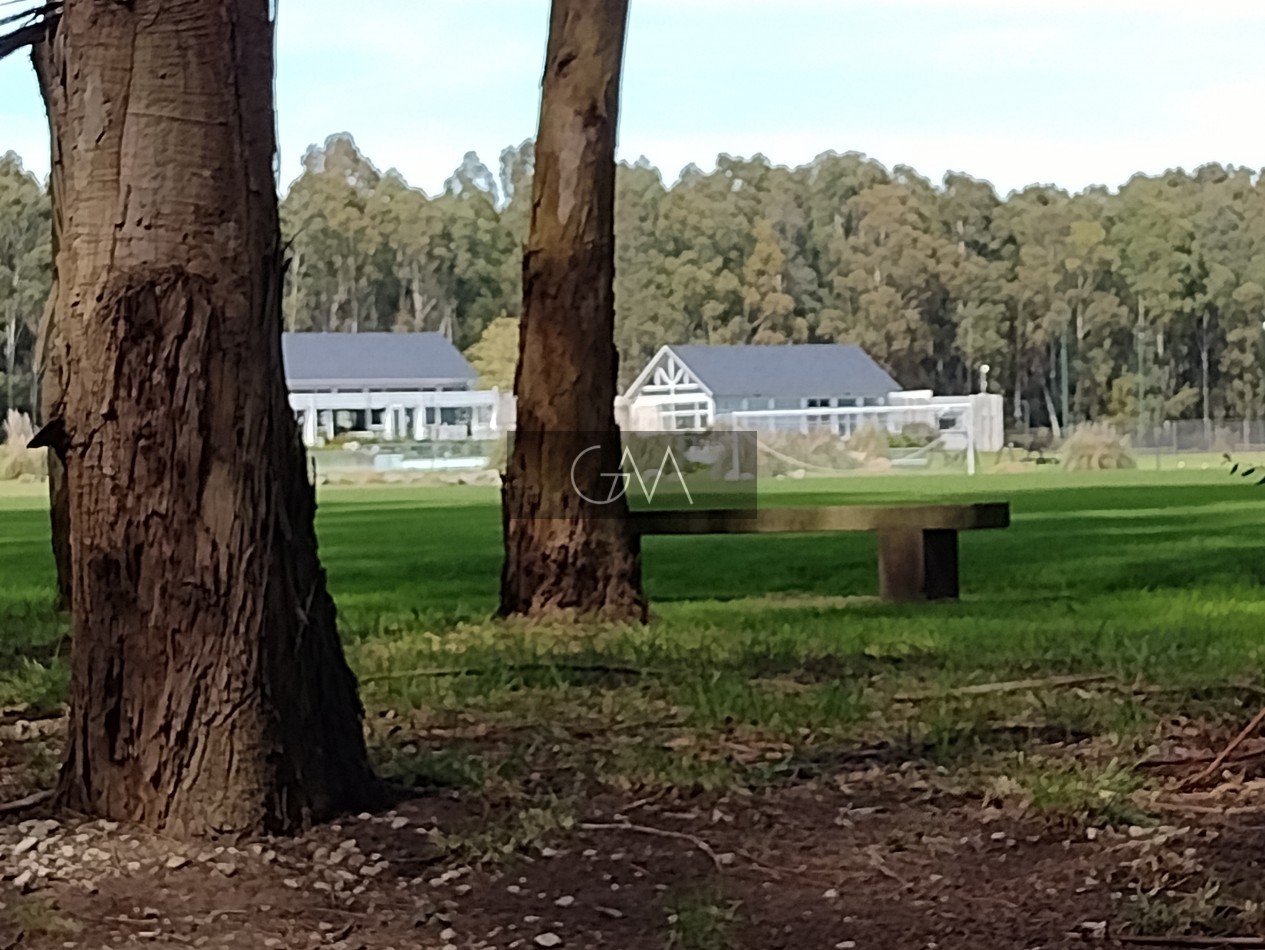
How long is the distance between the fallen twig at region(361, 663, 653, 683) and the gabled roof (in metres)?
67.8

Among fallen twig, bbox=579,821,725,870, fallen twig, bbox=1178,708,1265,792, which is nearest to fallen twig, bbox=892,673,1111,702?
fallen twig, bbox=1178,708,1265,792

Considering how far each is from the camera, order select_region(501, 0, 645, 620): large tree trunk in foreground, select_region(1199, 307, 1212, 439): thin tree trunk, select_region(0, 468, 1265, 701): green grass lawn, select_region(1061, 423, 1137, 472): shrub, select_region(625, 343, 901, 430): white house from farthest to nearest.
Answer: select_region(1199, 307, 1212, 439): thin tree trunk, select_region(625, 343, 901, 430): white house, select_region(1061, 423, 1137, 472): shrub, select_region(501, 0, 645, 620): large tree trunk in foreground, select_region(0, 468, 1265, 701): green grass lawn

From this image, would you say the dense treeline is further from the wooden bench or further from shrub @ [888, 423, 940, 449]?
the wooden bench

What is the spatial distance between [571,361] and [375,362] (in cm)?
6702

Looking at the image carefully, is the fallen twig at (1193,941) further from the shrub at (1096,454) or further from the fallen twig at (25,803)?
the shrub at (1096,454)

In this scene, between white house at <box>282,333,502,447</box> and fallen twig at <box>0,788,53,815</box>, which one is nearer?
fallen twig at <box>0,788,53,815</box>

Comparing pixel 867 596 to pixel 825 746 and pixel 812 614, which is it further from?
pixel 825 746

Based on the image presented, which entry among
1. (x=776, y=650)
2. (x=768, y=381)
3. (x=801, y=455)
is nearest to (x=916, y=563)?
(x=776, y=650)

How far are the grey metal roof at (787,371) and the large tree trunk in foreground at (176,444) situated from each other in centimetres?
6933

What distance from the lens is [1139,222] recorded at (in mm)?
86438

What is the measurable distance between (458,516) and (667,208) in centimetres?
6575

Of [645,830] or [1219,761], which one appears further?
[1219,761]

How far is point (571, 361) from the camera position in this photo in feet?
32.6

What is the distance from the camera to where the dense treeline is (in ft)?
273
